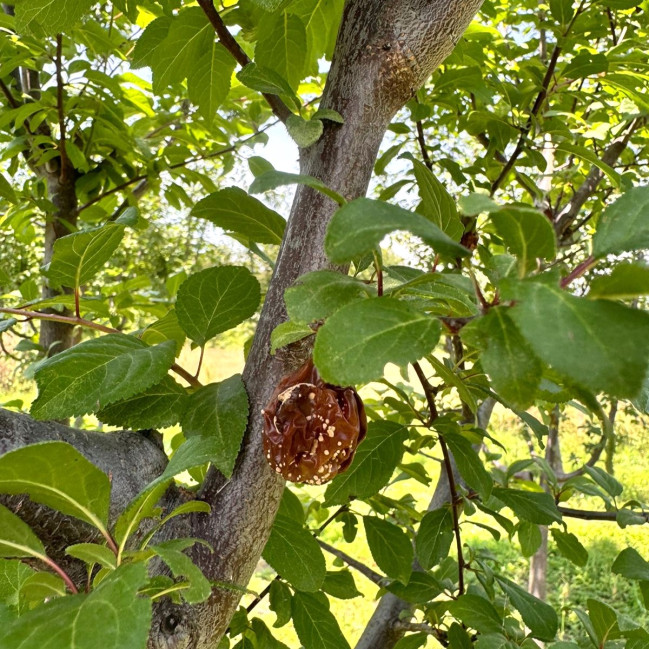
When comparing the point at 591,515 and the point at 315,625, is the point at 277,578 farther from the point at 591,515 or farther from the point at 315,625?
the point at 591,515

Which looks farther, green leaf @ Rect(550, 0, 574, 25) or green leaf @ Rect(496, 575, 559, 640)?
green leaf @ Rect(550, 0, 574, 25)

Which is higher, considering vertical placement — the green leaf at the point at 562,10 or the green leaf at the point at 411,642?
the green leaf at the point at 562,10

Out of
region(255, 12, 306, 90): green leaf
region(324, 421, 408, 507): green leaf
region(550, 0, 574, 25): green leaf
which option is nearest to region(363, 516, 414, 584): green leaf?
region(324, 421, 408, 507): green leaf

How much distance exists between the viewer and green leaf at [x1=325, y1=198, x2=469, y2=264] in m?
0.28

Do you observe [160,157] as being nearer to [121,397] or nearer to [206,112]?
[206,112]

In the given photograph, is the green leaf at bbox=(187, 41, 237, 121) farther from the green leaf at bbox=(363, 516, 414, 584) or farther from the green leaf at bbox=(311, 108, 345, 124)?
the green leaf at bbox=(363, 516, 414, 584)

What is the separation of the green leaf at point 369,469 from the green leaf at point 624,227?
0.45 meters

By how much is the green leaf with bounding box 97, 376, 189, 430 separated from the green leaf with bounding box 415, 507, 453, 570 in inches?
16.5

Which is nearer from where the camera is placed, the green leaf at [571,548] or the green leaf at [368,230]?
the green leaf at [368,230]

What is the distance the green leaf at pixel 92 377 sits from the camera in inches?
19.2

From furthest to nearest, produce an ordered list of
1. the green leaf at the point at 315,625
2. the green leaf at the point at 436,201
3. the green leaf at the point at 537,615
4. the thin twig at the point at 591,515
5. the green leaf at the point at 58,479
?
the thin twig at the point at 591,515
the green leaf at the point at 537,615
the green leaf at the point at 315,625
the green leaf at the point at 436,201
the green leaf at the point at 58,479

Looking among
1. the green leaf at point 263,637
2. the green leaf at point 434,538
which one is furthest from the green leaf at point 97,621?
the green leaf at point 434,538

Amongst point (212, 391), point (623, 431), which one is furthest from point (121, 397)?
point (623, 431)

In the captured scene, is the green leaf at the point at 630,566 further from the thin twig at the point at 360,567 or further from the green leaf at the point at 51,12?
the green leaf at the point at 51,12
